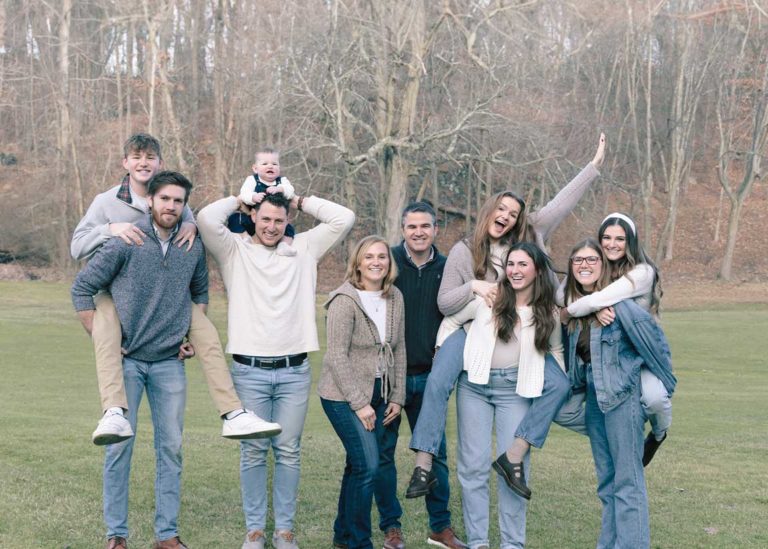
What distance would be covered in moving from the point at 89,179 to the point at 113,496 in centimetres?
3468

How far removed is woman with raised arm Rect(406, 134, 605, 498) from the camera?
17.7 ft

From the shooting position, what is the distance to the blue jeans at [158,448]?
5.22m

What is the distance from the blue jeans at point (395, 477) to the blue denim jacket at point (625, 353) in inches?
41.6

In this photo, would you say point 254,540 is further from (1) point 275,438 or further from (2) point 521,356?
(2) point 521,356

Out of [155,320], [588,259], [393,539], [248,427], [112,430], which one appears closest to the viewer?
[112,430]

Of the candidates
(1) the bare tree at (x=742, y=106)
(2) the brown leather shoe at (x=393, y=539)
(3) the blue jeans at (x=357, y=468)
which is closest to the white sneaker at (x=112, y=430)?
(3) the blue jeans at (x=357, y=468)

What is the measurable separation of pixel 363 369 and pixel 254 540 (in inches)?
44.6

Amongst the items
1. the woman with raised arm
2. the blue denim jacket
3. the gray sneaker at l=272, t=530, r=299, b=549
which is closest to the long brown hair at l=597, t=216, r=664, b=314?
the blue denim jacket

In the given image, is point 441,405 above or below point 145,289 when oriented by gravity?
below

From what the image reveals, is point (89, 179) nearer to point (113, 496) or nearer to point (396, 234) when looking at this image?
point (396, 234)

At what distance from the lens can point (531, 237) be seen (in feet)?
18.5

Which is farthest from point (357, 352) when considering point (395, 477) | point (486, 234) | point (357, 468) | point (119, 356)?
point (119, 356)

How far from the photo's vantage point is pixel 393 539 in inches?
226

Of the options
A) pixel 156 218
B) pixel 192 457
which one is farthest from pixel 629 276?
pixel 192 457
